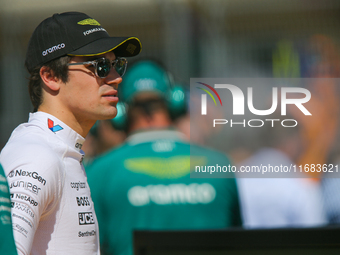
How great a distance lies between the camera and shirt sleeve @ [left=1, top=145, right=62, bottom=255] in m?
1.48

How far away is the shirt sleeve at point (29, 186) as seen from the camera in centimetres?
148

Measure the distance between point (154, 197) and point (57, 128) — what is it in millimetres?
1122

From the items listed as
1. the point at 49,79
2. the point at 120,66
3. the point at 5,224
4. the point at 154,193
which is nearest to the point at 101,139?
the point at 154,193

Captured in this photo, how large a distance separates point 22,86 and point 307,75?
5065mm

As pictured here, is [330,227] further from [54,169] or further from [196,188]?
[196,188]

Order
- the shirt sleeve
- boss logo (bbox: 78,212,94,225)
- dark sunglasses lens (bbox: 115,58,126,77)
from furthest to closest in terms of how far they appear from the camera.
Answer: dark sunglasses lens (bbox: 115,58,126,77), boss logo (bbox: 78,212,94,225), the shirt sleeve

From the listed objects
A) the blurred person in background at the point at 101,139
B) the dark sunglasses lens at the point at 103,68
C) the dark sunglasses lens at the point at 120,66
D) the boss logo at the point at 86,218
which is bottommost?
the boss logo at the point at 86,218

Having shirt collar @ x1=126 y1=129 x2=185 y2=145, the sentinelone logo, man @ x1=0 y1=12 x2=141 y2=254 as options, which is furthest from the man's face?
the sentinelone logo

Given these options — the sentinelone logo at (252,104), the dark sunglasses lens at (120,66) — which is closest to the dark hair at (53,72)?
the dark sunglasses lens at (120,66)

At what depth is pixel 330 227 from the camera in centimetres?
128

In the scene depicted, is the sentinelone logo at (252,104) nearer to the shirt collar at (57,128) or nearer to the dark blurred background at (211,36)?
the dark blurred background at (211,36)

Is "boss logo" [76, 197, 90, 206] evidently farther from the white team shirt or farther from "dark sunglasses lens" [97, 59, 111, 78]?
"dark sunglasses lens" [97, 59, 111, 78]

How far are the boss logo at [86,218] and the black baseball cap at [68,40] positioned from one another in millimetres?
623

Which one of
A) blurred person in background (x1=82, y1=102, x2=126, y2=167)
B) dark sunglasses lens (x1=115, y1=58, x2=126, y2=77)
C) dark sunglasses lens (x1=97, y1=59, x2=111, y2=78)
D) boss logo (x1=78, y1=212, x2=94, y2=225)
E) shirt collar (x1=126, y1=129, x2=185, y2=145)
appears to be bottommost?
boss logo (x1=78, y1=212, x2=94, y2=225)
